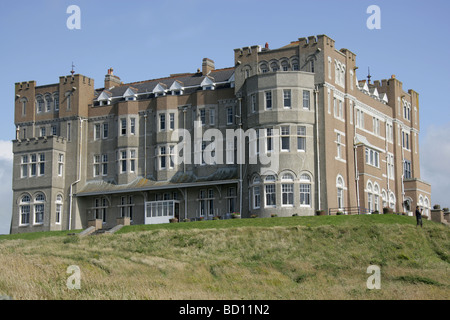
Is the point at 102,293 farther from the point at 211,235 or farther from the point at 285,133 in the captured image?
the point at 285,133

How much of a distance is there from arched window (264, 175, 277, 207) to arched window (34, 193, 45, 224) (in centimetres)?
2208

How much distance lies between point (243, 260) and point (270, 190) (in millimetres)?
14331

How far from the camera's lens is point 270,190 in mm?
62219

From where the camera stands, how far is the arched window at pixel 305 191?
203 feet

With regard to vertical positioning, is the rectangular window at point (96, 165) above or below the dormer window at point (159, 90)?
below

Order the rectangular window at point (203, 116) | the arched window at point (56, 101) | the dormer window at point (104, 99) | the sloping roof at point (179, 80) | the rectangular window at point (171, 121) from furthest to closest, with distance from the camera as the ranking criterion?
the arched window at point (56, 101)
the dormer window at point (104, 99)
the sloping roof at point (179, 80)
the rectangular window at point (171, 121)
the rectangular window at point (203, 116)

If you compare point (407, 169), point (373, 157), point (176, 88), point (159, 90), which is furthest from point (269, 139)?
point (407, 169)

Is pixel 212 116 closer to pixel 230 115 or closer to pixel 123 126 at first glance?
pixel 230 115

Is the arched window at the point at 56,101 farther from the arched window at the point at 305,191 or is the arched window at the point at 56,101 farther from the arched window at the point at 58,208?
the arched window at the point at 305,191

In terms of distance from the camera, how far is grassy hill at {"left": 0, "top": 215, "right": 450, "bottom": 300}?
120 ft

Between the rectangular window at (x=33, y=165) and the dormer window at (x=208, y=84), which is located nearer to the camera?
the dormer window at (x=208, y=84)

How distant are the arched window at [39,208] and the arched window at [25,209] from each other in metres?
0.82

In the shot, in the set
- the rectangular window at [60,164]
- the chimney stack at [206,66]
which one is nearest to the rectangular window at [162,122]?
A: the chimney stack at [206,66]

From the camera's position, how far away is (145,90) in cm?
7569
